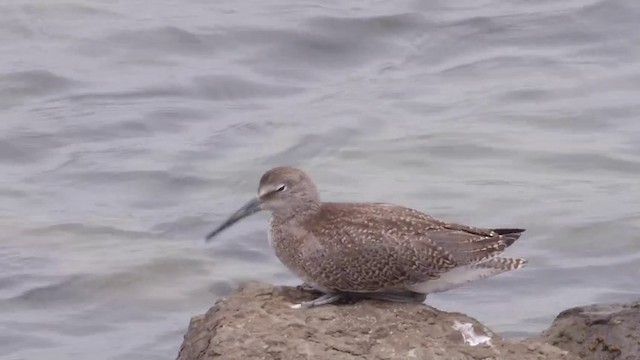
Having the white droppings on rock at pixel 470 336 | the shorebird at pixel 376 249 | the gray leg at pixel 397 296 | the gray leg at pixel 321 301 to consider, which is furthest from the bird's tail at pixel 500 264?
the gray leg at pixel 321 301

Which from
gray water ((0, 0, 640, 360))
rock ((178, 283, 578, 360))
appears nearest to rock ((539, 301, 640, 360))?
rock ((178, 283, 578, 360))

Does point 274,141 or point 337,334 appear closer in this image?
point 337,334

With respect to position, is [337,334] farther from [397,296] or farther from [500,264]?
[500,264]

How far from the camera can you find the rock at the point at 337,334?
701cm

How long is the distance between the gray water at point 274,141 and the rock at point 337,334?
316 cm

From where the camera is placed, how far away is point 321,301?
774 centimetres

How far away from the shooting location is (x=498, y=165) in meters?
13.9

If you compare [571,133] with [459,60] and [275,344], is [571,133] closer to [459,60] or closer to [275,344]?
[459,60]

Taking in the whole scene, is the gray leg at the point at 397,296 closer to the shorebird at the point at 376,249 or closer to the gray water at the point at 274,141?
the shorebird at the point at 376,249

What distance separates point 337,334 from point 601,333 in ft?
5.04

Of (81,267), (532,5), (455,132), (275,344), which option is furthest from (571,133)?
(275,344)

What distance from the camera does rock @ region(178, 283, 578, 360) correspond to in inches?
276

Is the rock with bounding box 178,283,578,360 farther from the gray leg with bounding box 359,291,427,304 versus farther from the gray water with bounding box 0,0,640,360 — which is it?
A: the gray water with bounding box 0,0,640,360

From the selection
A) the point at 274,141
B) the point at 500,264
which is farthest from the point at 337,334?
the point at 274,141
